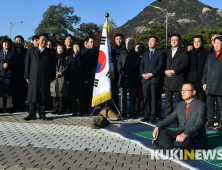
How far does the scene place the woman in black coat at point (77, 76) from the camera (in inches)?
311

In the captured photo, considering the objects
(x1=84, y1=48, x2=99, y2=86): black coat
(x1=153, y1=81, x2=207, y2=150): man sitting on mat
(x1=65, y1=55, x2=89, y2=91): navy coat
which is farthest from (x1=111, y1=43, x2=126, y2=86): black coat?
(x1=153, y1=81, x2=207, y2=150): man sitting on mat

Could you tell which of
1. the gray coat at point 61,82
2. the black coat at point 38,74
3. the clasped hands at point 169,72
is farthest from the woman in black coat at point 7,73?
the clasped hands at point 169,72

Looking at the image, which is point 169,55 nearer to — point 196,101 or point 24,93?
point 196,101

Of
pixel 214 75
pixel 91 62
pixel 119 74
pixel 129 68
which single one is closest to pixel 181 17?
pixel 91 62

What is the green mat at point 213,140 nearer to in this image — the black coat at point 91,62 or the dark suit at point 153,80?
the dark suit at point 153,80

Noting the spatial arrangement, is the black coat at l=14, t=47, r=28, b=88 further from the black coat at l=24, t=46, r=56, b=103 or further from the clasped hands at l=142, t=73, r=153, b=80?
the clasped hands at l=142, t=73, r=153, b=80

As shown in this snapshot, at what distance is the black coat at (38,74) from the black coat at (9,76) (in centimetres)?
99

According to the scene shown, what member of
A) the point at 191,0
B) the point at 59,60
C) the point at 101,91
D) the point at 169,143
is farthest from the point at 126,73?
the point at 191,0

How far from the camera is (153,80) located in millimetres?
7164

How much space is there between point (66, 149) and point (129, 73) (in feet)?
12.3

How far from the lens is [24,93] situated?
8742 millimetres

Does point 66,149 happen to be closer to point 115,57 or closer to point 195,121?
point 195,121

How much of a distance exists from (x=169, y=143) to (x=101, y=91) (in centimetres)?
298

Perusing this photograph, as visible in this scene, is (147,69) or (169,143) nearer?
(169,143)
